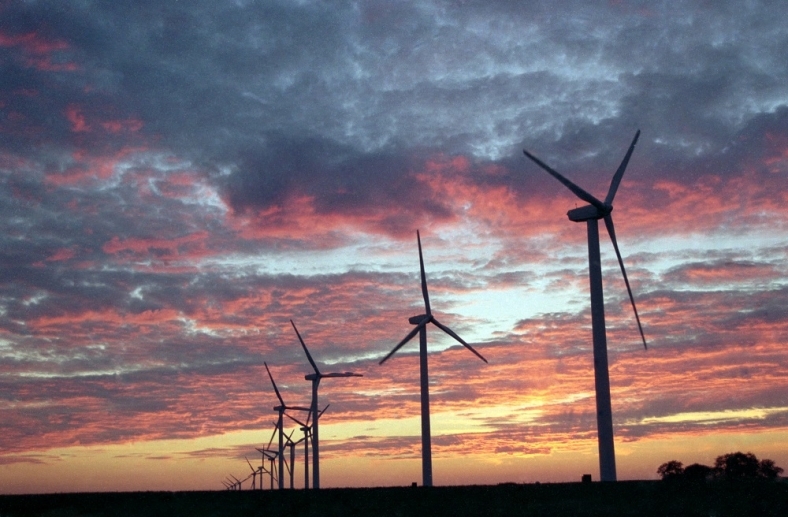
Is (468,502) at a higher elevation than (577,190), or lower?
lower

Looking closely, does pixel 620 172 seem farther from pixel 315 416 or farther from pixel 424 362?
pixel 315 416

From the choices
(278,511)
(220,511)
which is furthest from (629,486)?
(220,511)

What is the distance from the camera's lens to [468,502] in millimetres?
63625

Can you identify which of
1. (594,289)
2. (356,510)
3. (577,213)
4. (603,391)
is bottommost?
(356,510)

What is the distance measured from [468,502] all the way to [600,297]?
83.0ft

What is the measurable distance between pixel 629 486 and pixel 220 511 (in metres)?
30.9

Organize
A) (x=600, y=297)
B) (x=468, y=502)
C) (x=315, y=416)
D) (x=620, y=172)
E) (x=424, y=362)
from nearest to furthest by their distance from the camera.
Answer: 1. (x=468, y=502)
2. (x=600, y=297)
3. (x=620, y=172)
4. (x=424, y=362)
5. (x=315, y=416)

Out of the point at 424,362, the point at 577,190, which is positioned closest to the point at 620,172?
the point at 577,190

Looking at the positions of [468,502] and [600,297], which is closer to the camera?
[468,502]

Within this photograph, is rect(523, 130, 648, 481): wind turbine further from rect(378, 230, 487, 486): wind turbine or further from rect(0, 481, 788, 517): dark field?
rect(378, 230, 487, 486): wind turbine

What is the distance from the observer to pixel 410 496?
68688mm

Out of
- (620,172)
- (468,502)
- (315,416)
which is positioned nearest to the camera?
(468,502)

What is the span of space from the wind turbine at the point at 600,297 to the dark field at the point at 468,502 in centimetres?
666

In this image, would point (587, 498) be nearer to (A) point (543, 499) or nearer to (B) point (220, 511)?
(A) point (543, 499)
